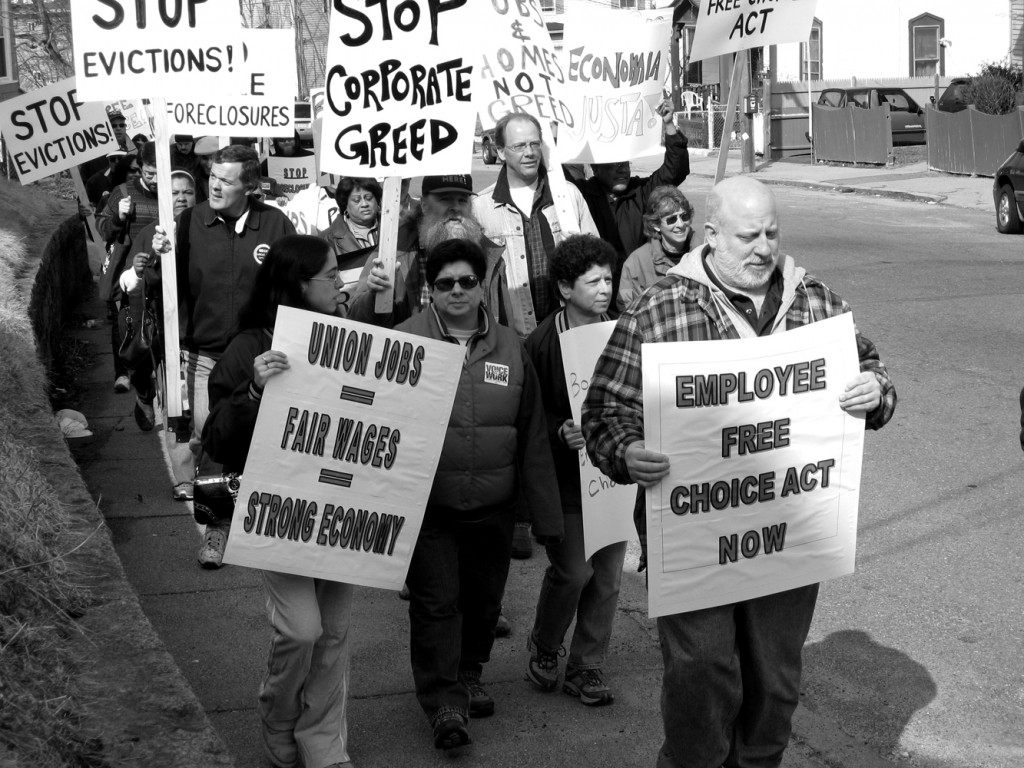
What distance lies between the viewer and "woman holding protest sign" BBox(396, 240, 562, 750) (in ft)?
15.7

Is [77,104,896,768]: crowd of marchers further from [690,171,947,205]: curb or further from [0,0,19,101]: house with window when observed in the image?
[690,171,947,205]: curb

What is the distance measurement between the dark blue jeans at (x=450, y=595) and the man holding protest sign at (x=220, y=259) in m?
2.20

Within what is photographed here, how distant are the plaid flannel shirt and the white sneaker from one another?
3.23m

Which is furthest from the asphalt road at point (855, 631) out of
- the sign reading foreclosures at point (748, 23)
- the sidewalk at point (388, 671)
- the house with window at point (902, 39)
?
the house with window at point (902, 39)

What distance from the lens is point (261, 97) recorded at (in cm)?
1036

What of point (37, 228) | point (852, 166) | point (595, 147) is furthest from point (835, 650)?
point (852, 166)

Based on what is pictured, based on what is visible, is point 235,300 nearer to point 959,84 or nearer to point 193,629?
point 193,629

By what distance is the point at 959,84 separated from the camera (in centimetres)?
3538

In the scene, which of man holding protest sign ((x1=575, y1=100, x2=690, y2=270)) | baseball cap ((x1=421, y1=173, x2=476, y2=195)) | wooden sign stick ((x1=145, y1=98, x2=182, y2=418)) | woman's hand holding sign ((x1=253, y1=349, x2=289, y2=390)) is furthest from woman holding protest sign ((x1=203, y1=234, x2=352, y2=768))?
man holding protest sign ((x1=575, y1=100, x2=690, y2=270))

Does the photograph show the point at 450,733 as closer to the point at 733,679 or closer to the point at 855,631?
the point at 733,679

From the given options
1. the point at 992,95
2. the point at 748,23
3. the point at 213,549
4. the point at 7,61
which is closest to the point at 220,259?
the point at 213,549

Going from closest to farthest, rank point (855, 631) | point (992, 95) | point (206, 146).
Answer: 1. point (855, 631)
2. point (206, 146)
3. point (992, 95)

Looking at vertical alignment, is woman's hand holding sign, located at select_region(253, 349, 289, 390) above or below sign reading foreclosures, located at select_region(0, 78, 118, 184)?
below

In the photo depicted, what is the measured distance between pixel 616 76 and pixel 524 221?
226 centimetres
